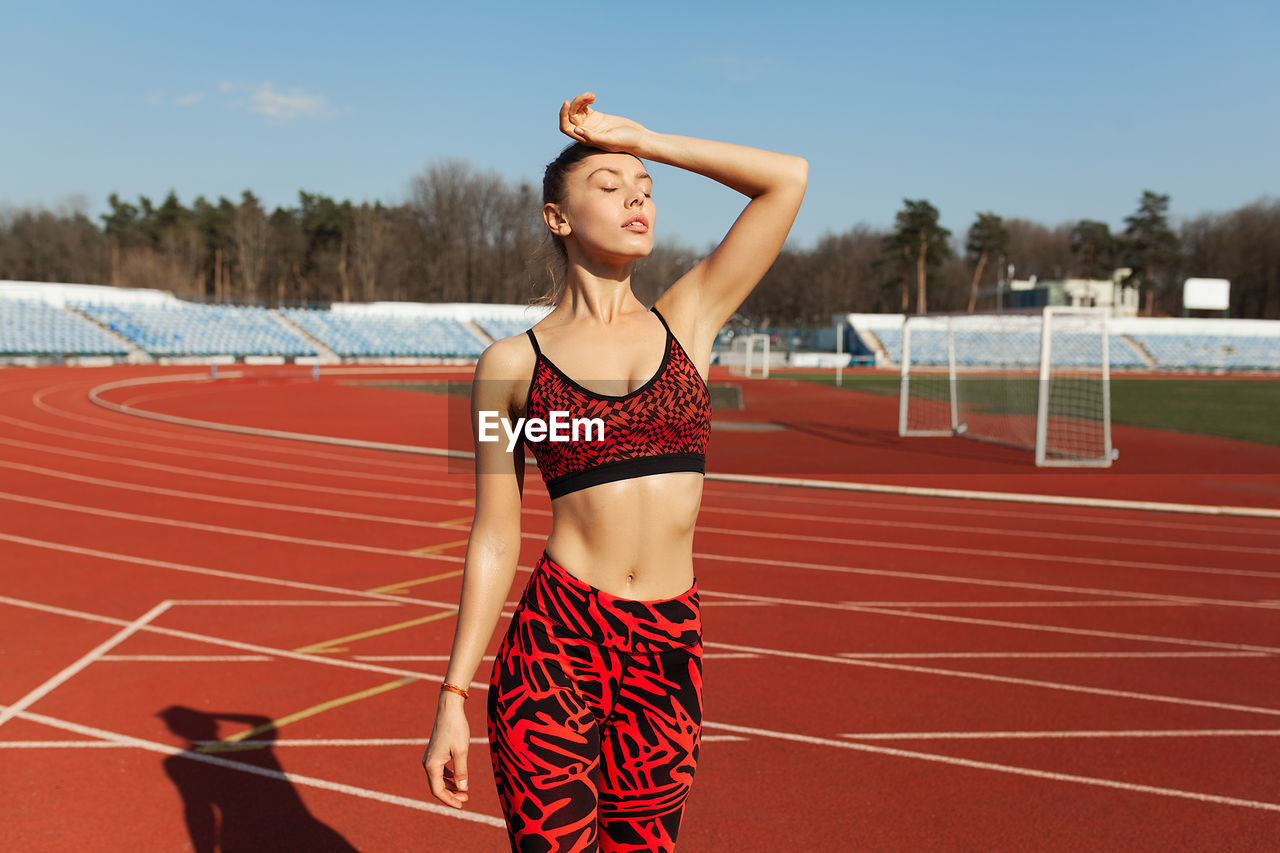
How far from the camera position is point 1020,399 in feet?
80.1

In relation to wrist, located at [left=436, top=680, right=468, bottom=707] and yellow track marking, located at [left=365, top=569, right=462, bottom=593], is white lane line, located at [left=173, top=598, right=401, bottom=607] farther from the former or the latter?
wrist, located at [left=436, top=680, right=468, bottom=707]

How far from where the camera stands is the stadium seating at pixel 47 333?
3431 centimetres

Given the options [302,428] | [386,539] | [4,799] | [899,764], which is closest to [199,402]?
[302,428]

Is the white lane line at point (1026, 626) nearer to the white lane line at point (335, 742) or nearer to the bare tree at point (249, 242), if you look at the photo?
the white lane line at point (335, 742)

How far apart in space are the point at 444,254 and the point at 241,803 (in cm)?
6717

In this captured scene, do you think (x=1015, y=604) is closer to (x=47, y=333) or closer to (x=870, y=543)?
(x=870, y=543)

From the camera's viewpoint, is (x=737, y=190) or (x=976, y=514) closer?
(x=737, y=190)

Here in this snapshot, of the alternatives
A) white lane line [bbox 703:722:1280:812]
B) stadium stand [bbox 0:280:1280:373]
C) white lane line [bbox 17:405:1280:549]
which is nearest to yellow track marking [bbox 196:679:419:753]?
white lane line [bbox 703:722:1280:812]

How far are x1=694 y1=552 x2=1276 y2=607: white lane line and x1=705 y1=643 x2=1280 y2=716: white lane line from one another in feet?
6.96

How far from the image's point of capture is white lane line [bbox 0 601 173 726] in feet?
15.4

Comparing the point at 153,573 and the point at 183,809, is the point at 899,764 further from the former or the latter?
the point at 153,573

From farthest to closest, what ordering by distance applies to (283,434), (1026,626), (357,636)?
(283,434), (1026,626), (357,636)

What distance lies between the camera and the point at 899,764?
165 inches

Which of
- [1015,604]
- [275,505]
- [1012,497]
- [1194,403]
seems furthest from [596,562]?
[1194,403]
